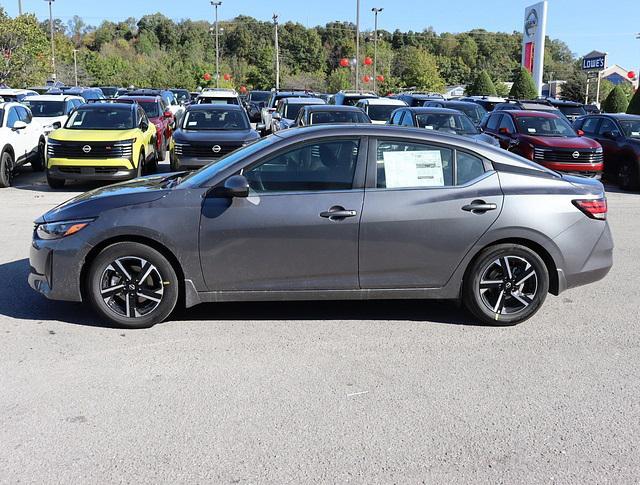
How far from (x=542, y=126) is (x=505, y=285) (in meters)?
11.0

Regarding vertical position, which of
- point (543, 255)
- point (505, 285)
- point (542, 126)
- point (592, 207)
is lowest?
point (505, 285)

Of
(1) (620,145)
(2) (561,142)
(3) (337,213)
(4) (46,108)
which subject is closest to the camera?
(3) (337,213)

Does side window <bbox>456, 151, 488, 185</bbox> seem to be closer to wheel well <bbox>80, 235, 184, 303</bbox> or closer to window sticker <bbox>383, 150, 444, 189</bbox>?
window sticker <bbox>383, 150, 444, 189</bbox>

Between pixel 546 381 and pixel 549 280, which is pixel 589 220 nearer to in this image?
pixel 549 280

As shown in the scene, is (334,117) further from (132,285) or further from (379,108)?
(132,285)

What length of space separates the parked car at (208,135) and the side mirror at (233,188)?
7.17 m

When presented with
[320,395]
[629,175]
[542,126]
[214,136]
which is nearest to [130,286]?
[320,395]

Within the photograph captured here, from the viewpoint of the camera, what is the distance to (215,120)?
1446cm

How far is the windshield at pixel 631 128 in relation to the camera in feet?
50.9

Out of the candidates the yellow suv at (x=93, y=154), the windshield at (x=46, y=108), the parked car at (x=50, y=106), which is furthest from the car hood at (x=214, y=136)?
the windshield at (x=46, y=108)

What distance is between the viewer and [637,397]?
14.2 ft

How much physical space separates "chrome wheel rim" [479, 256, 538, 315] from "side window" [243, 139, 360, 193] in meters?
1.39

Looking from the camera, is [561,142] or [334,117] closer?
[561,142]

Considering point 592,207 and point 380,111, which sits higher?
point 380,111
